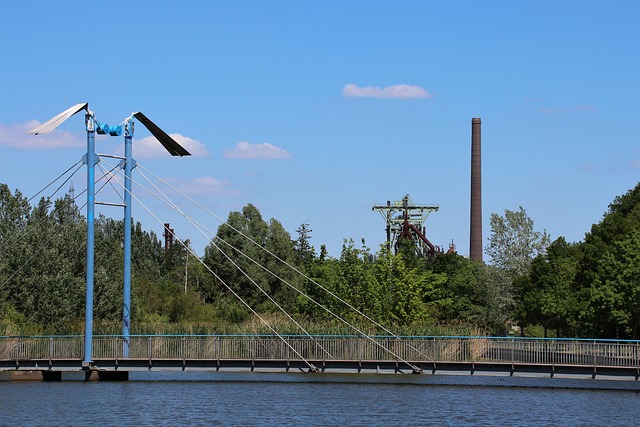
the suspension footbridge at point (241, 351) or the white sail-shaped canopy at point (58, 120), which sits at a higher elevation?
the white sail-shaped canopy at point (58, 120)

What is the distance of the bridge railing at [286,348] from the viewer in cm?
5553

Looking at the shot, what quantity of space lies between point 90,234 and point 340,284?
2703 cm

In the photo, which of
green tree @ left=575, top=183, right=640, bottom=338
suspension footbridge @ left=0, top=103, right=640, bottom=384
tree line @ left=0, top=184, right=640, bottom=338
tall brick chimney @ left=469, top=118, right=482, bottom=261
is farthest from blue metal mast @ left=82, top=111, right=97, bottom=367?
tall brick chimney @ left=469, top=118, right=482, bottom=261

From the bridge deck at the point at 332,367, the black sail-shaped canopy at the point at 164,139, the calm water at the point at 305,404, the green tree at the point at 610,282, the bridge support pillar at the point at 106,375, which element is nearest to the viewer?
the calm water at the point at 305,404

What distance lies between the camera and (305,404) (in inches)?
1833

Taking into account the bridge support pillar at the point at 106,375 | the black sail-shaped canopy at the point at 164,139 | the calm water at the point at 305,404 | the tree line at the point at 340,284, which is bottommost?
the calm water at the point at 305,404

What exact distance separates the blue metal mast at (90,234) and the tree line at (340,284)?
617 centimetres

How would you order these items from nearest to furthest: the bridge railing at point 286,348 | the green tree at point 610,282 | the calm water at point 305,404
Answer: the calm water at point 305,404 < the bridge railing at point 286,348 < the green tree at point 610,282

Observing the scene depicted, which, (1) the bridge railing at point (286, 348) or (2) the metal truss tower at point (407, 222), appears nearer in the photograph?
(1) the bridge railing at point (286, 348)

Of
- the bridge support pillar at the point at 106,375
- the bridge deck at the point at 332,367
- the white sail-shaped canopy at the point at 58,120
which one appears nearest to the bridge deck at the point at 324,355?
the bridge deck at the point at 332,367

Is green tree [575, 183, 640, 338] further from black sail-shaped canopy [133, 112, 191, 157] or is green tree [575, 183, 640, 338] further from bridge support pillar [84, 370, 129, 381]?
bridge support pillar [84, 370, 129, 381]

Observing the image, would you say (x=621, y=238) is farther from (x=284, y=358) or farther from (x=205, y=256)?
(x=205, y=256)

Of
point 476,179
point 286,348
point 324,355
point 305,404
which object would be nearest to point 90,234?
point 286,348

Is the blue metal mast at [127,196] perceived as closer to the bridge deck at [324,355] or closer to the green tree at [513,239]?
the bridge deck at [324,355]
